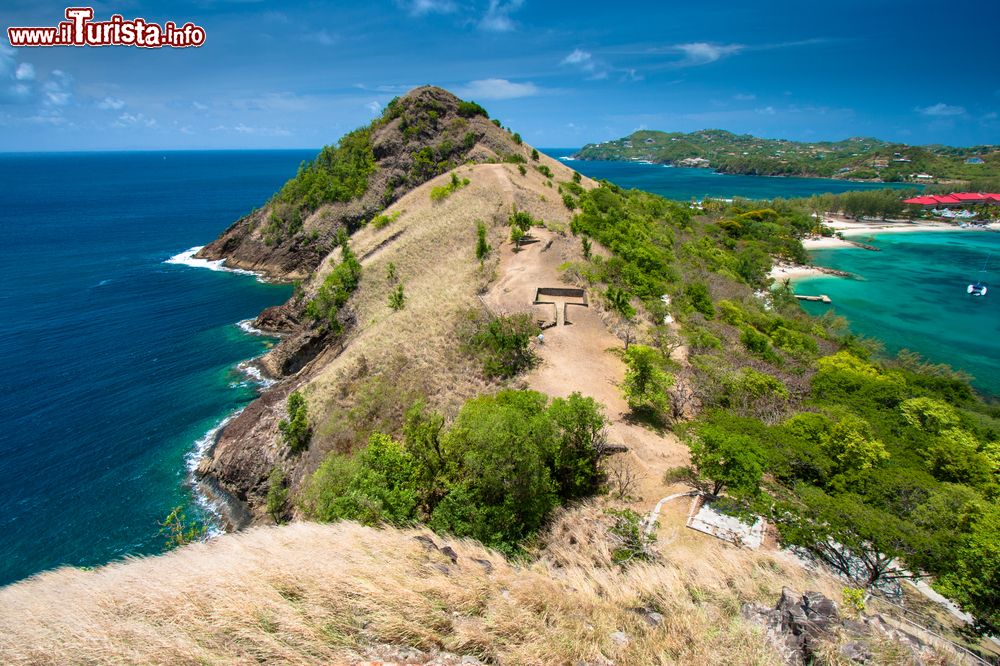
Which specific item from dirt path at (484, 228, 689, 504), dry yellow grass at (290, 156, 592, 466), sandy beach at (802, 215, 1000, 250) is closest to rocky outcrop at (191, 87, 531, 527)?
dry yellow grass at (290, 156, 592, 466)

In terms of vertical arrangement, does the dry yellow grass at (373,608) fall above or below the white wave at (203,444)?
above

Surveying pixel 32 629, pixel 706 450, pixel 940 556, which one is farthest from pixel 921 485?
pixel 32 629

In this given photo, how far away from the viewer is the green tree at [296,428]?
28.8 m

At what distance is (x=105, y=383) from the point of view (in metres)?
39.2

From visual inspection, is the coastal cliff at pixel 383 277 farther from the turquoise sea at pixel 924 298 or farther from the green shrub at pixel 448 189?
the turquoise sea at pixel 924 298

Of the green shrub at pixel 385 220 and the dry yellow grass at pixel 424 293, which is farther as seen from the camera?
the green shrub at pixel 385 220

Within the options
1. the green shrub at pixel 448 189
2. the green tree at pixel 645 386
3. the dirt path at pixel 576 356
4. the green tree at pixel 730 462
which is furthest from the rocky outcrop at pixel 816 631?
the green shrub at pixel 448 189

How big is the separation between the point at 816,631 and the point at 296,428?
89.8ft

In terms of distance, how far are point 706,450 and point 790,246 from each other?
82.0 metres

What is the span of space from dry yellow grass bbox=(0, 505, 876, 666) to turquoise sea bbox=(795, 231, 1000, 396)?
5212 cm

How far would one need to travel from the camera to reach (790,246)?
8338 centimetres

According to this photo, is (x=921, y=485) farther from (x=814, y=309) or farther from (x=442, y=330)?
(x=814, y=309)

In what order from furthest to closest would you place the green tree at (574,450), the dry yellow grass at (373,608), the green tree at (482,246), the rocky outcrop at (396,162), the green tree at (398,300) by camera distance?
the rocky outcrop at (396,162), the green tree at (482,246), the green tree at (398,300), the green tree at (574,450), the dry yellow grass at (373,608)

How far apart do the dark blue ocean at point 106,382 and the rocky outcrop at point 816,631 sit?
29.6 metres
